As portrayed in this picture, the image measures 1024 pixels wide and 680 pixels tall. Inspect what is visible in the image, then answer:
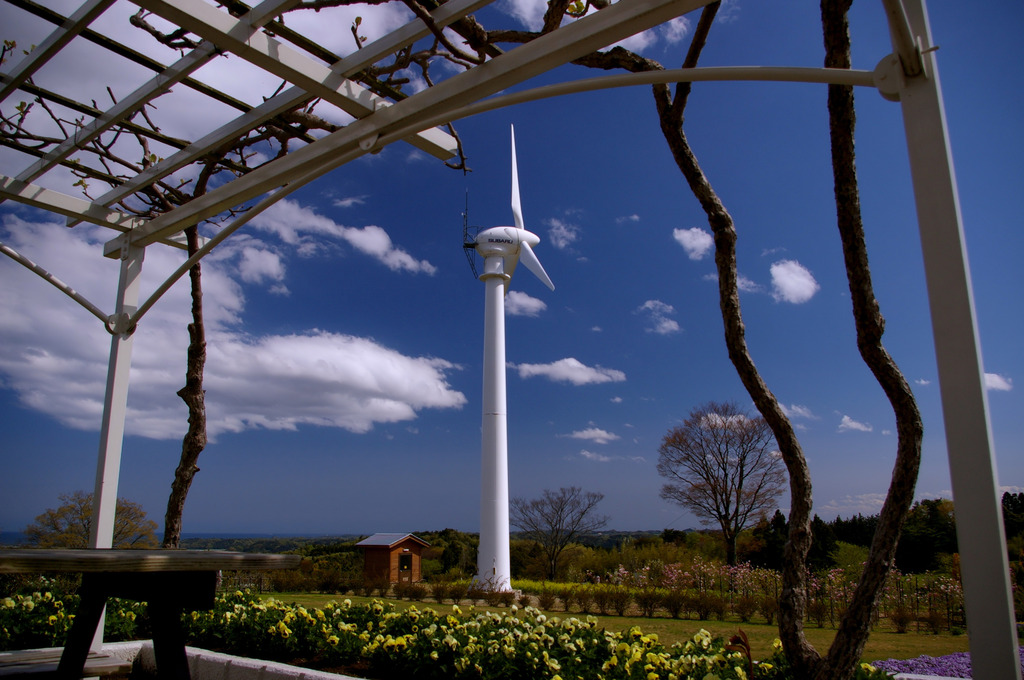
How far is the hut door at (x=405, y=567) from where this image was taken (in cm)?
1352

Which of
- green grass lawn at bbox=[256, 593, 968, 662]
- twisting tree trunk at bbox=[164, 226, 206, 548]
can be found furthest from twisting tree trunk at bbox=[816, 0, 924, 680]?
twisting tree trunk at bbox=[164, 226, 206, 548]

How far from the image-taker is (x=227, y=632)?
4.43 meters

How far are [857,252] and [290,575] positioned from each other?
411 inches

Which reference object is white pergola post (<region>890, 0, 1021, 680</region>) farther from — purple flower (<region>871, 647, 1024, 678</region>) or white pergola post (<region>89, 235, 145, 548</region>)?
white pergola post (<region>89, 235, 145, 548</region>)

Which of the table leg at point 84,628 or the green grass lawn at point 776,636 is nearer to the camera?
the table leg at point 84,628

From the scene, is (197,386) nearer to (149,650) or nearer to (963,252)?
(149,650)

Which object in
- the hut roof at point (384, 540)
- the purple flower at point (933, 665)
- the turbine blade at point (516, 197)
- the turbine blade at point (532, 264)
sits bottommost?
the purple flower at point (933, 665)

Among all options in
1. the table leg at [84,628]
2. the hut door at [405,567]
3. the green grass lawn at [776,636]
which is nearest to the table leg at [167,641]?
the table leg at [84,628]

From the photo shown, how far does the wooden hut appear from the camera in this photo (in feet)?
43.1

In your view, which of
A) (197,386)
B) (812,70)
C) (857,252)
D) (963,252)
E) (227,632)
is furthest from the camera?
(197,386)

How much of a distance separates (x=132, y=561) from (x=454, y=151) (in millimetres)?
2900

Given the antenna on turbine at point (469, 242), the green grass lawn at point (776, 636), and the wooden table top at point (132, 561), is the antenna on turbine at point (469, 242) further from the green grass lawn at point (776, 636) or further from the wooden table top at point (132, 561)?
the wooden table top at point (132, 561)

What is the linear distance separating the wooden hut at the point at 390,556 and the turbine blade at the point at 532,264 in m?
6.20

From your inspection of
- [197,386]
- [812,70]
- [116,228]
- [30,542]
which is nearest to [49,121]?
[116,228]
